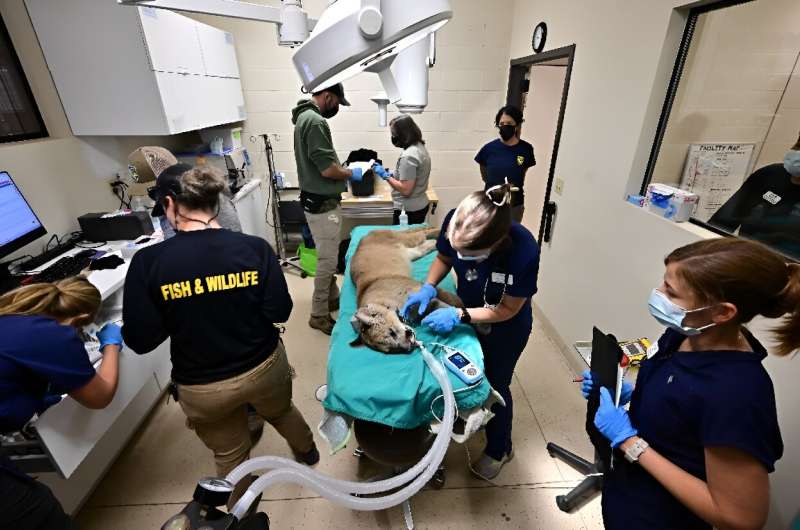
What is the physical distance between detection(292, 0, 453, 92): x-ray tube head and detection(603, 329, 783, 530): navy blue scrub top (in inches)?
36.6

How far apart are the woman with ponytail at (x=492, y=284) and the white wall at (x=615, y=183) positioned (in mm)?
850

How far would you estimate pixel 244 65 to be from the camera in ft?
12.3

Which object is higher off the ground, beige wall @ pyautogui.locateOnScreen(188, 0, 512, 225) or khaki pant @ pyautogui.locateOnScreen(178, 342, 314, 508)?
beige wall @ pyautogui.locateOnScreen(188, 0, 512, 225)

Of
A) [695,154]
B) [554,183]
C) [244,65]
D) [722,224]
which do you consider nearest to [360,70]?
[722,224]

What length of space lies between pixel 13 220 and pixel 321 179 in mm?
1650

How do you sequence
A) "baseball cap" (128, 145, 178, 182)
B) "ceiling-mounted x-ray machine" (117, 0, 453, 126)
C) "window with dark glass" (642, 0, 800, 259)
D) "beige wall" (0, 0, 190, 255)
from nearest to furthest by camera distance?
"ceiling-mounted x-ray machine" (117, 0, 453, 126), "window with dark glass" (642, 0, 800, 259), "beige wall" (0, 0, 190, 255), "baseball cap" (128, 145, 178, 182)

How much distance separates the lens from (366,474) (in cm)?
193

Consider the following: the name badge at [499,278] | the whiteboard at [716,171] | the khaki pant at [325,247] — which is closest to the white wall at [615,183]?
the whiteboard at [716,171]

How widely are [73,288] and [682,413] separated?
1818 millimetres

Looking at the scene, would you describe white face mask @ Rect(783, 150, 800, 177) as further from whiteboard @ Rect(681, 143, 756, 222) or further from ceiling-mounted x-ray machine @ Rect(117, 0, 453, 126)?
ceiling-mounted x-ray machine @ Rect(117, 0, 453, 126)

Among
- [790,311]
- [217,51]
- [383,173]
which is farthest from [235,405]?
[217,51]

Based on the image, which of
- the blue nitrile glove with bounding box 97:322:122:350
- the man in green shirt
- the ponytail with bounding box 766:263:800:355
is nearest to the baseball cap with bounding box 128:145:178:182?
the man in green shirt

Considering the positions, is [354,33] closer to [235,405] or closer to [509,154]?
[235,405]

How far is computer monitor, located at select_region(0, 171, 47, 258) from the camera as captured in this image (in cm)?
176
